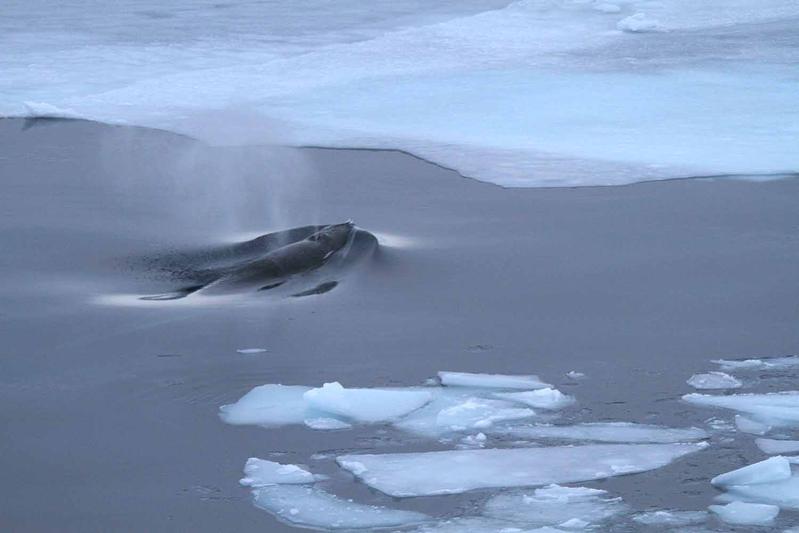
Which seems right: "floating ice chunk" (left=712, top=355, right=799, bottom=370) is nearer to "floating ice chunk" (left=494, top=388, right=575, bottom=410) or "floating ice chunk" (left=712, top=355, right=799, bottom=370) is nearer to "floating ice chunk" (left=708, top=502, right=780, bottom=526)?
"floating ice chunk" (left=494, top=388, right=575, bottom=410)

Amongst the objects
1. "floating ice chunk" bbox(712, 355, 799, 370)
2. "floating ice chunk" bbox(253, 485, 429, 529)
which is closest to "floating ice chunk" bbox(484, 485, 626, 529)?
"floating ice chunk" bbox(253, 485, 429, 529)

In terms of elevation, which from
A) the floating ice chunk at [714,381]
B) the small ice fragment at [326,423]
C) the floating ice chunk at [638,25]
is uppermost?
the floating ice chunk at [638,25]

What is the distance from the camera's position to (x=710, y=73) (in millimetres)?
10062

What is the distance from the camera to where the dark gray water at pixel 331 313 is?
3.89 m

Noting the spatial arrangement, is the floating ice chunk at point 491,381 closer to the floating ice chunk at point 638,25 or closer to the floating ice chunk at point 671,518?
the floating ice chunk at point 671,518

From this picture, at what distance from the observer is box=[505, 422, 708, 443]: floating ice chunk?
13.2 feet

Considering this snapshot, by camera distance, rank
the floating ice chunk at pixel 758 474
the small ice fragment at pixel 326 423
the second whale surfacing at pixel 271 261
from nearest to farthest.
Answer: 1. the floating ice chunk at pixel 758 474
2. the small ice fragment at pixel 326 423
3. the second whale surfacing at pixel 271 261

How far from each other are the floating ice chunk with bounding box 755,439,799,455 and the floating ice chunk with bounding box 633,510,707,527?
0.50m

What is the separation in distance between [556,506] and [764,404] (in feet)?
3.52

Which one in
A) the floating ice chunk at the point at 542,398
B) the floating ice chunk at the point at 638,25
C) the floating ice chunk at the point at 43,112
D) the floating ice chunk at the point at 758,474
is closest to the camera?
the floating ice chunk at the point at 758,474

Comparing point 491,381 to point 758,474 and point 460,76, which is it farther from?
point 460,76

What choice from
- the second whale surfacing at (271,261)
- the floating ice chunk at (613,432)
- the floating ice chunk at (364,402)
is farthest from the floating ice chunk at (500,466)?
the second whale surfacing at (271,261)

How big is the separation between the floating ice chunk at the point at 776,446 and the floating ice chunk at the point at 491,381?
80cm

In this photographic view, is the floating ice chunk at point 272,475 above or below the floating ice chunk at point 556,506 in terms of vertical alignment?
above
